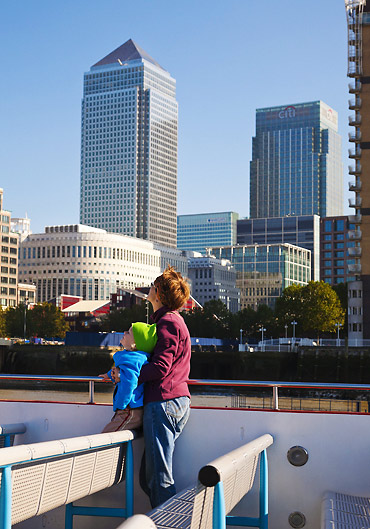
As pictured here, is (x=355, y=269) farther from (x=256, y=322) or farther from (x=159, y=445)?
(x=159, y=445)

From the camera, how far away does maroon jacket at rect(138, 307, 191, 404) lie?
6.02 m

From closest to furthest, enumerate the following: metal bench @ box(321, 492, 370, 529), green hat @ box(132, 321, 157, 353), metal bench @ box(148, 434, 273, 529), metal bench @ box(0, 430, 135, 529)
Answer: metal bench @ box(148, 434, 273, 529) < metal bench @ box(0, 430, 135, 529) < metal bench @ box(321, 492, 370, 529) < green hat @ box(132, 321, 157, 353)

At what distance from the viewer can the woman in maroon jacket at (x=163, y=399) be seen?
6051 mm

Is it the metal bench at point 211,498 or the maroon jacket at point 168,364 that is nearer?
the metal bench at point 211,498

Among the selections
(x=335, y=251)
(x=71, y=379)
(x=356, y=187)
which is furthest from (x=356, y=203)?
(x=335, y=251)

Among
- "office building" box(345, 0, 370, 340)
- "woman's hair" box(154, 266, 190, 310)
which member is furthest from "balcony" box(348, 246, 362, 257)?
"woman's hair" box(154, 266, 190, 310)

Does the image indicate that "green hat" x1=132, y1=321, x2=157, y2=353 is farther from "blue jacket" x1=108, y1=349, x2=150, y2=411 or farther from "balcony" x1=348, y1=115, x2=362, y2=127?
"balcony" x1=348, y1=115, x2=362, y2=127

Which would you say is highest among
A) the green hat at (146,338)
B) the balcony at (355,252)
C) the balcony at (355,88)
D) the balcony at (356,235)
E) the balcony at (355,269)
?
the balcony at (355,88)

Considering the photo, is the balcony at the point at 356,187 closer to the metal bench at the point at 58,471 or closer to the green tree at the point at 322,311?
the green tree at the point at 322,311

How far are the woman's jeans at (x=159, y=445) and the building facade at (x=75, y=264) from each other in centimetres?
18310

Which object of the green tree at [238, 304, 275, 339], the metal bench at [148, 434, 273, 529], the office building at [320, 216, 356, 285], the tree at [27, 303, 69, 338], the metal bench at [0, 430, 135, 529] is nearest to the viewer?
the metal bench at [148, 434, 273, 529]

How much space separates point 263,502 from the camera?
655 centimetres

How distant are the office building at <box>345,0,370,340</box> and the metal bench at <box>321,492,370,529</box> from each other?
63.6 m

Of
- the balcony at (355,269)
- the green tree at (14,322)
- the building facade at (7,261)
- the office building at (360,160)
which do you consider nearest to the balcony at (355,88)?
the office building at (360,160)
